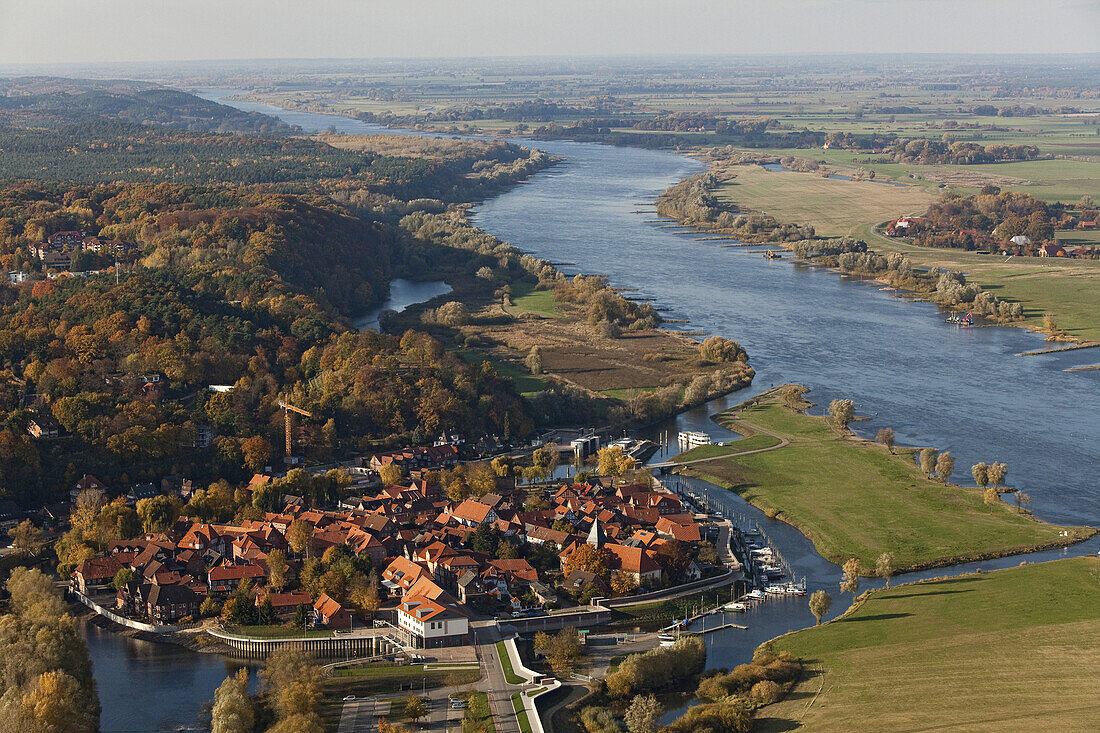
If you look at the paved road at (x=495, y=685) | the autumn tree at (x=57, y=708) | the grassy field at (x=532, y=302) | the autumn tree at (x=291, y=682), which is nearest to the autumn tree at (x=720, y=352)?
the grassy field at (x=532, y=302)

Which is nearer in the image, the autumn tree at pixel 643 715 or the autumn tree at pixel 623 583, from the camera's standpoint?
the autumn tree at pixel 643 715

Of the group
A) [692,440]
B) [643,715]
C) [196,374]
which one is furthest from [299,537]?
[692,440]

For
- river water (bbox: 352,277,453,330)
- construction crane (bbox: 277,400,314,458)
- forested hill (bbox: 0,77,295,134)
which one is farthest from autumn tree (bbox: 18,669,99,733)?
forested hill (bbox: 0,77,295,134)

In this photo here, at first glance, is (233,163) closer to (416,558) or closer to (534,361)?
(534,361)

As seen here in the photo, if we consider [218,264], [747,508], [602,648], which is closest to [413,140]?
[218,264]

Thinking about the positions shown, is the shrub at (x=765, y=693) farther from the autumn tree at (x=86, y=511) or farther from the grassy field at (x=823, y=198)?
the grassy field at (x=823, y=198)
